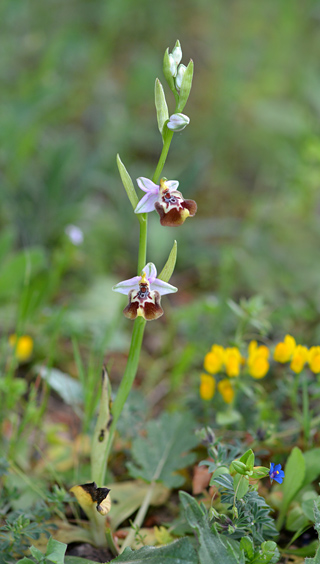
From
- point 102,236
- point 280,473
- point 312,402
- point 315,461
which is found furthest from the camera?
point 102,236

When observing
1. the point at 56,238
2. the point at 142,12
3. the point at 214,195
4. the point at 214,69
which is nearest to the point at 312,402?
the point at 56,238

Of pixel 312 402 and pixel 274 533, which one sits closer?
pixel 274 533

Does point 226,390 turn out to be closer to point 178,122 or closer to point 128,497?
point 128,497

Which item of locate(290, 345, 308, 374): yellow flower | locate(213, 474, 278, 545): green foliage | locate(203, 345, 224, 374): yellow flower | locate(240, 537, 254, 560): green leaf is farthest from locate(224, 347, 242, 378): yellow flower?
locate(240, 537, 254, 560): green leaf

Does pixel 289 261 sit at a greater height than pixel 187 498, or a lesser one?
greater

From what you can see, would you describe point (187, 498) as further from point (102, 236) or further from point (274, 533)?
point (102, 236)

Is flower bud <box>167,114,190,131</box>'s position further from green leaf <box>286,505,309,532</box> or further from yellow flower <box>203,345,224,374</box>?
green leaf <box>286,505,309,532</box>
